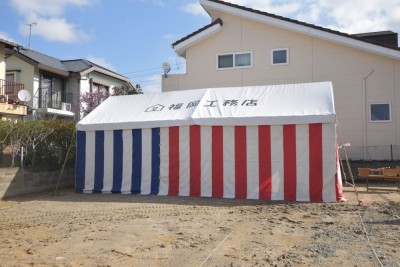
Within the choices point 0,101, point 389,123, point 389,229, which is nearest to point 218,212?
point 389,229

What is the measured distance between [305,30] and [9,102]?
13.1 m

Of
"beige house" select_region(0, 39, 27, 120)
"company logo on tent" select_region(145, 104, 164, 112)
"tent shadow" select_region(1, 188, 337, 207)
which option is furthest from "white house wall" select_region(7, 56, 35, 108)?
"company logo on tent" select_region(145, 104, 164, 112)

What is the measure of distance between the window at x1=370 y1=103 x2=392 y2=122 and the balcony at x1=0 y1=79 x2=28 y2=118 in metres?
14.9

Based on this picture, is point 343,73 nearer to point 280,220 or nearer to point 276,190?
point 276,190

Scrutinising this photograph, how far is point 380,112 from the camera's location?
12391 millimetres

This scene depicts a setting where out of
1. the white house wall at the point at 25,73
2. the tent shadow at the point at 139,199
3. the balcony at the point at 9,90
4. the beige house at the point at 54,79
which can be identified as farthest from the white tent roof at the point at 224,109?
the white house wall at the point at 25,73

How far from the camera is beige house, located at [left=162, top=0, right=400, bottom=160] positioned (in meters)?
12.3

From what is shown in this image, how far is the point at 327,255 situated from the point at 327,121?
4.36 meters

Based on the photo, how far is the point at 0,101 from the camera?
1681cm

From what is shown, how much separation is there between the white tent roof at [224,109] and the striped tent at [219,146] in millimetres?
23

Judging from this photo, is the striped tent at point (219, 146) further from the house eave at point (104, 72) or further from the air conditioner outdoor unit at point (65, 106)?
the house eave at point (104, 72)

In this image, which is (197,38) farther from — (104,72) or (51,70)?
(104,72)

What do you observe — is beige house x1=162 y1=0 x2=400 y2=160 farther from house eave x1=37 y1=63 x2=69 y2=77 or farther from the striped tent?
house eave x1=37 y1=63 x2=69 y2=77

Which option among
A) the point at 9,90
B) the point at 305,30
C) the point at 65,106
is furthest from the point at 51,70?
the point at 305,30
